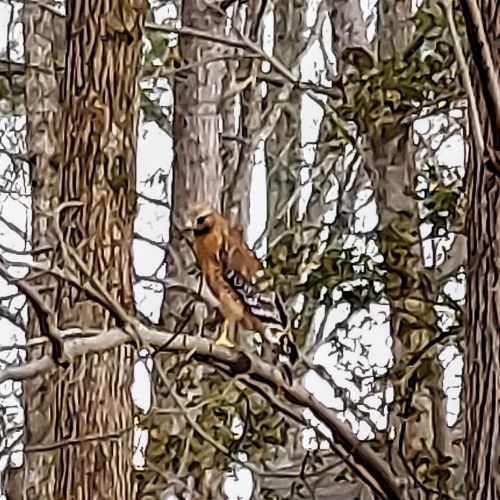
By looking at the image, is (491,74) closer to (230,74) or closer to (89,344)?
(89,344)

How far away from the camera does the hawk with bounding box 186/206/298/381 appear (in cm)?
329

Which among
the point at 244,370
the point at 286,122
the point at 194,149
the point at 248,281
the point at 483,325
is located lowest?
the point at 244,370

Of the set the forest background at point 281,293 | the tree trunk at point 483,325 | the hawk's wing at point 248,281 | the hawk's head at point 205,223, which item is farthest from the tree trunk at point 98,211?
the tree trunk at point 483,325

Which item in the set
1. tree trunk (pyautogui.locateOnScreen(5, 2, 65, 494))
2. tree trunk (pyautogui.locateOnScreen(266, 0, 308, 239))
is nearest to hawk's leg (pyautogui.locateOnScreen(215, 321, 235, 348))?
tree trunk (pyautogui.locateOnScreen(5, 2, 65, 494))

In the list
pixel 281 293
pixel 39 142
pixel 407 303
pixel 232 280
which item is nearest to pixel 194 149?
pixel 39 142

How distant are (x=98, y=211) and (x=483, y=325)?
1.69 metres

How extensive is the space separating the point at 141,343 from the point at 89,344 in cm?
11

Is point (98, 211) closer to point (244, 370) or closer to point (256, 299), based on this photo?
point (256, 299)

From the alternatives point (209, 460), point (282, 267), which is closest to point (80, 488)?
point (209, 460)

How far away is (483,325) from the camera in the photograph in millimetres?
2307

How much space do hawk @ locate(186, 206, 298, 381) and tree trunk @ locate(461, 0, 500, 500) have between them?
0.82 m

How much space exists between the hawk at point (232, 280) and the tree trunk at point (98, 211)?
0.25m

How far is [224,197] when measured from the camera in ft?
20.8

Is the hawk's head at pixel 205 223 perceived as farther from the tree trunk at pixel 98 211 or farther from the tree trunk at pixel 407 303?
the tree trunk at pixel 407 303
